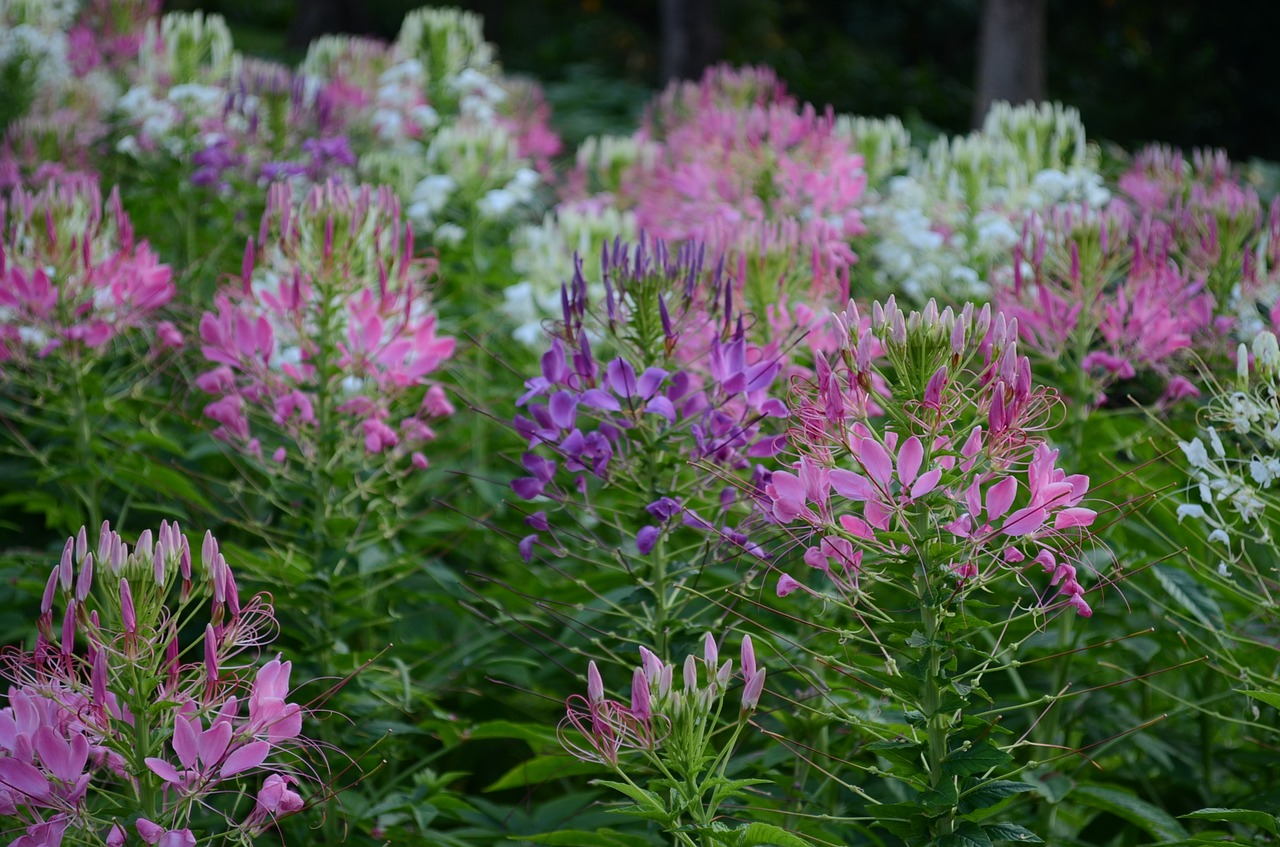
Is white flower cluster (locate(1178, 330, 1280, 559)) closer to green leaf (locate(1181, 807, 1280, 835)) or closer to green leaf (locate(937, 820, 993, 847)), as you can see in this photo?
green leaf (locate(1181, 807, 1280, 835))

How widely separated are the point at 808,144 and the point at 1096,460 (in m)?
1.82

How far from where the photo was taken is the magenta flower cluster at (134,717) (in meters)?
1.56

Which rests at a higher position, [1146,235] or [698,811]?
[1146,235]

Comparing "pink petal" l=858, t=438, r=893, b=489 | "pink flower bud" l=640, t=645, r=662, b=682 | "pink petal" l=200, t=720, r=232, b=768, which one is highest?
"pink petal" l=858, t=438, r=893, b=489

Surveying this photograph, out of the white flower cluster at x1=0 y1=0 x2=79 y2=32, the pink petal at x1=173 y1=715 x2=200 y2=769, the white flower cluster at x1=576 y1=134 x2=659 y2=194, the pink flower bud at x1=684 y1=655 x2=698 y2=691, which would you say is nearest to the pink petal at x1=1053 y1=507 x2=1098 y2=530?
the pink flower bud at x1=684 y1=655 x2=698 y2=691

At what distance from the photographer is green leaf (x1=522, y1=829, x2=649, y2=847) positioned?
2.08 meters

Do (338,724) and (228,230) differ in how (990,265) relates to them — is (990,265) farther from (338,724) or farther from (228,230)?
(228,230)

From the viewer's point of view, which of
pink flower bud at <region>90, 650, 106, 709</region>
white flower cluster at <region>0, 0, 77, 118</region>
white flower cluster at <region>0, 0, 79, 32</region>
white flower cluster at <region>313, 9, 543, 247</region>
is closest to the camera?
pink flower bud at <region>90, 650, 106, 709</region>

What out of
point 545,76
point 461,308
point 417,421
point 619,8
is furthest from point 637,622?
point 619,8

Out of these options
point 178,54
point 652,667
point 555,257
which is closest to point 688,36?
point 178,54

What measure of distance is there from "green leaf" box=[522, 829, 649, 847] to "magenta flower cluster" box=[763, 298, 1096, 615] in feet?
2.12

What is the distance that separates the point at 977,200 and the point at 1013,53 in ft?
14.8

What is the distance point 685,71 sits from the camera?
1017cm

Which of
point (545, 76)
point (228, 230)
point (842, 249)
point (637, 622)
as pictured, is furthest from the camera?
point (545, 76)
